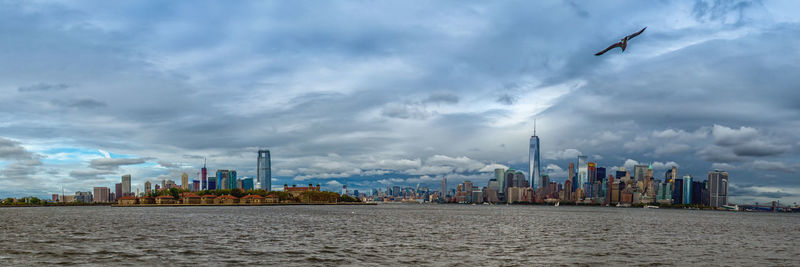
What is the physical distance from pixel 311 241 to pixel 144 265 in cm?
2356

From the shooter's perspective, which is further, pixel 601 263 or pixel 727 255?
pixel 727 255

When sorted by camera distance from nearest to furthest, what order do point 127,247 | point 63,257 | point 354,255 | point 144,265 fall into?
1. point 144,265
2. point 63,257
3. point 354,255
4. point 127,247

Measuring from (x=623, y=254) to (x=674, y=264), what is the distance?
7.19 m

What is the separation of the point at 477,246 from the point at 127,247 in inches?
1374

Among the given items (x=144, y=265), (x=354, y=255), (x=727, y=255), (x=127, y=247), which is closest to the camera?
(x=144, y=265)

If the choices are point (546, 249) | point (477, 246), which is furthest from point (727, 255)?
point (477, 246)

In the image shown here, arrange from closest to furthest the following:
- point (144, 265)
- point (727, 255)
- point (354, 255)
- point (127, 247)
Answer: point (144, 265)
point (354, 255)
point (127, 247)
point (727, 255)

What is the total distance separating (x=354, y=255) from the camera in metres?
48.5

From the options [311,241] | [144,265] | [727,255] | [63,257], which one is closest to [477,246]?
[311,241]

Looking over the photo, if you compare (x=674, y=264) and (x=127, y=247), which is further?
(x=127, y=247)

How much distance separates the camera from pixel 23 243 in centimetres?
5684

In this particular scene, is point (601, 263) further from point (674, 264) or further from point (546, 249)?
point (546, 249)

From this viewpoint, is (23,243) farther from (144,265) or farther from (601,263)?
(601,263)

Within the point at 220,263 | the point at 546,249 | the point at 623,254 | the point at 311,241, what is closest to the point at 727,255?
the point at 623,254
